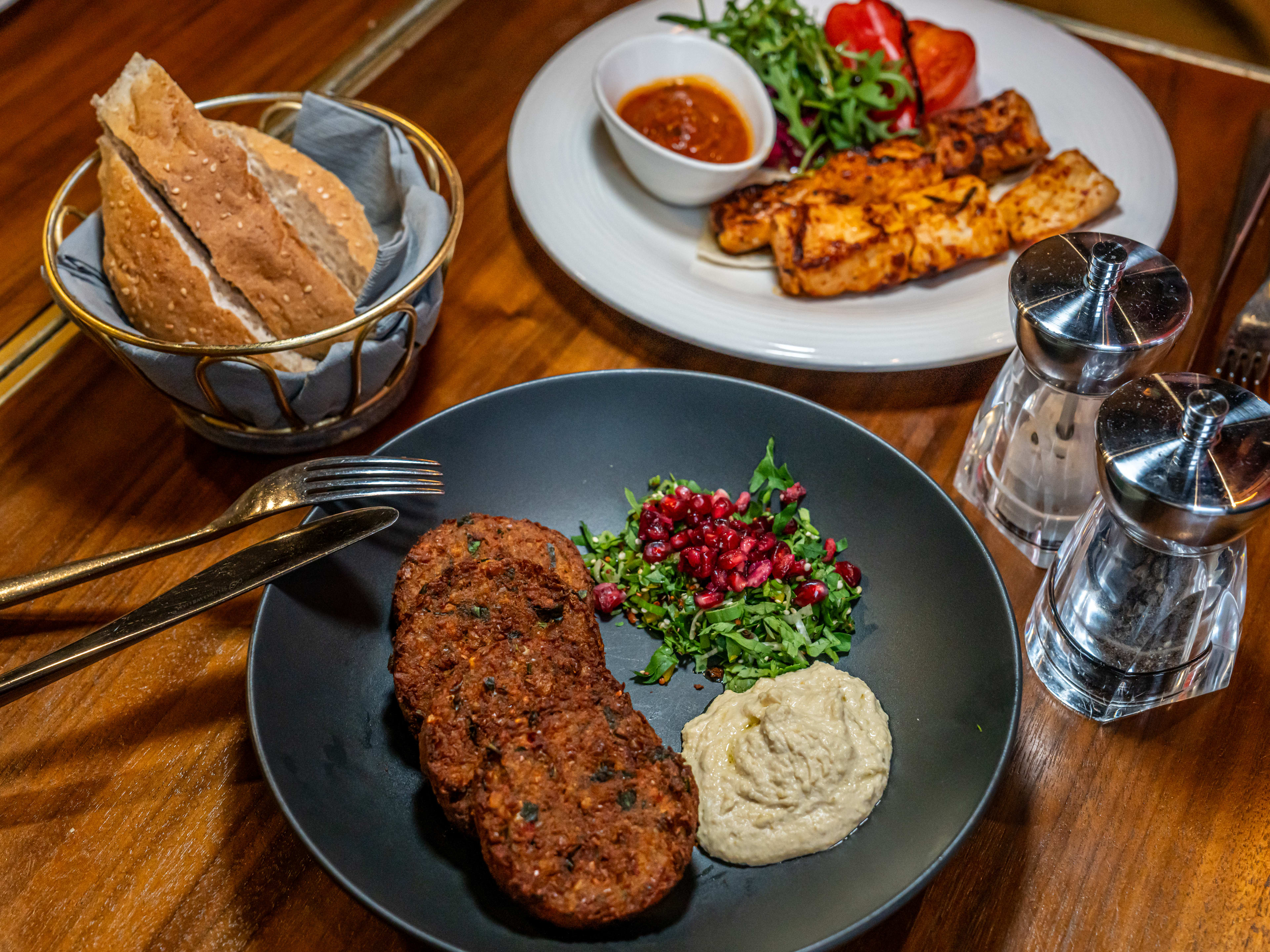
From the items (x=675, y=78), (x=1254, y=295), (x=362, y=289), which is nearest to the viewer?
(x=362, y=289)

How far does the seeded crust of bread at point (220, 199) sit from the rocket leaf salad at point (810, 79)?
1.56m

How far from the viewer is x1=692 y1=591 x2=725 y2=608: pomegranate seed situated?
1.76 m

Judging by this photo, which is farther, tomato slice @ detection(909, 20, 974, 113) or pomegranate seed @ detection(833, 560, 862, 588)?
tomato slice @ detection(909, 20, 974, 113)

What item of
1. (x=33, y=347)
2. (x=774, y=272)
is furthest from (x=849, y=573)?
(x=33, y=347)

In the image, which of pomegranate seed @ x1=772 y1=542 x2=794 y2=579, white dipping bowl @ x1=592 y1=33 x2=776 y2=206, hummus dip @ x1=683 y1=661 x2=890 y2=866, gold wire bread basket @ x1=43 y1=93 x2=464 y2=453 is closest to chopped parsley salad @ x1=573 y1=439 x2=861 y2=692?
pomegranate seed @ x1=772 y1=542 x2=794 y2=579

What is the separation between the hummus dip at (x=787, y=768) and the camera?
1.46 m

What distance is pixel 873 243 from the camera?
238 centimetres

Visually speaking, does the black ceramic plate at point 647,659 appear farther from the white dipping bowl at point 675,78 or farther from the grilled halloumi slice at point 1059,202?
the grilled halloumi slice at point 1059,202

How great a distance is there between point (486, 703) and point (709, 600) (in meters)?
0.50

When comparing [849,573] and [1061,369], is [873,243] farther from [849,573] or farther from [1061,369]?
[849,573]

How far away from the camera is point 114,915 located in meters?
1.49

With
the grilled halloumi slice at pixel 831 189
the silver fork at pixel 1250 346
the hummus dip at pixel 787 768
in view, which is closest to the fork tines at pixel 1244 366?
the silver fork at pixel 1250 346

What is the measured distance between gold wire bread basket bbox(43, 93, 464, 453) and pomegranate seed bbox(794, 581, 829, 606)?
94 centimetres

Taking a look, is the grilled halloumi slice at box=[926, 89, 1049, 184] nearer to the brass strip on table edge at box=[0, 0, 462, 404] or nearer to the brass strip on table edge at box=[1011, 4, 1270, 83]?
the brass strip on table edge at box=[1011, 4, 1270, 83]
